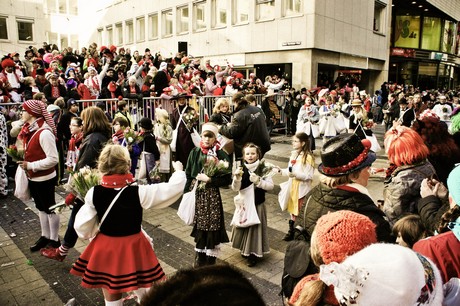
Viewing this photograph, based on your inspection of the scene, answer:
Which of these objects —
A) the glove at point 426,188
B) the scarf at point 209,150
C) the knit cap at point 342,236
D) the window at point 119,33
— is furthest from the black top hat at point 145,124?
the window at point 119,33

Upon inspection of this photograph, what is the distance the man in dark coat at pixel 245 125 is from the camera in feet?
22.8

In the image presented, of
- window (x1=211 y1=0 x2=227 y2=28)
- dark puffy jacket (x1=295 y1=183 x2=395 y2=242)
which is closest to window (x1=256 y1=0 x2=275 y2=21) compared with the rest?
window (x1=211 y1=0 x2=227 y2=28)

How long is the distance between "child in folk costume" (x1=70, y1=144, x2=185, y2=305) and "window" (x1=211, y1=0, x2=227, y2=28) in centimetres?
2398

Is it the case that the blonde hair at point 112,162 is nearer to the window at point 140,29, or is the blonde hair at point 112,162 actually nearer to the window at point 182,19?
the window at point 182,19

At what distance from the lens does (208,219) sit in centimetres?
462

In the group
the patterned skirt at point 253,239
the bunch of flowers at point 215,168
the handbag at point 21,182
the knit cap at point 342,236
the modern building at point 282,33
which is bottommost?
the patterned skirt at point 253,239

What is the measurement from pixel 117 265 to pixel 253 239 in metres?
2.20

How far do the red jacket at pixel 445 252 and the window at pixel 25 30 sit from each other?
1465 inches

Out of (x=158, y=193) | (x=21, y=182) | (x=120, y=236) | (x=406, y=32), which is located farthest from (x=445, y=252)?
(x=406, y=32)

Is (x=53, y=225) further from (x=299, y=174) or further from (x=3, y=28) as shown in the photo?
(x=3, y=28)

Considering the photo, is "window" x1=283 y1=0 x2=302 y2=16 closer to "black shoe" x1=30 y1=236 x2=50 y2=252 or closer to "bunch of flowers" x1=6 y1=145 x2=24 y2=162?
"bunch of flowers" x1=6 y1=145 x2=24 y2=162

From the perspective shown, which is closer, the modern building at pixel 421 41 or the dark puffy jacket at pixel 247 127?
the dark puffy jacket at pixel 247 127

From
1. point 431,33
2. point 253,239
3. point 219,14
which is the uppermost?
point 431,33

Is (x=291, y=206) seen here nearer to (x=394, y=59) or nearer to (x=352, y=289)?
(x=352, y=289)
